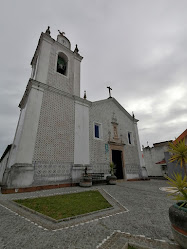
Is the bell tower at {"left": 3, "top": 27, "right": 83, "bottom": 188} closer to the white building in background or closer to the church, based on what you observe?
the church

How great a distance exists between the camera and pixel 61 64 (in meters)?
12.3

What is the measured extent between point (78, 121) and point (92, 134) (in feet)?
5.97

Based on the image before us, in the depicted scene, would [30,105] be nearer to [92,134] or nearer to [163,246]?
[92,134]

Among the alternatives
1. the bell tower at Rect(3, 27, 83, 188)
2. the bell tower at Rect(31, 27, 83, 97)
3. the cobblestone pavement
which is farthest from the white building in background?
the cobblestone pavement

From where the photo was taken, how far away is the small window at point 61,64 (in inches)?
475

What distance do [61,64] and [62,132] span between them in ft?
24.1

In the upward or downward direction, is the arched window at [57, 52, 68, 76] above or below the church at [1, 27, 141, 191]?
above

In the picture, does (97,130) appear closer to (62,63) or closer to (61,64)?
(61,64)

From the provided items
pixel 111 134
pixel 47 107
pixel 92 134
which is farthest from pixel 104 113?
pixel 47 107

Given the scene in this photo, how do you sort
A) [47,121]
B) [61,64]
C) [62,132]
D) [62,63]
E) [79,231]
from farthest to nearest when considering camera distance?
[62,63] < [61,64] < [62,132] < [47,121] < [79,231]

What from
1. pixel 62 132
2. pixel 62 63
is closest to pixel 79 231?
pixel 62 132

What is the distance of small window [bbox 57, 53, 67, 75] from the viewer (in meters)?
12.1

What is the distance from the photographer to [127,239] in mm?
2170

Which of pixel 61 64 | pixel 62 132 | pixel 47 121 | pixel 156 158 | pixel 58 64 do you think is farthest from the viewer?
pixel 156 158
